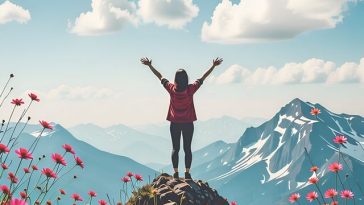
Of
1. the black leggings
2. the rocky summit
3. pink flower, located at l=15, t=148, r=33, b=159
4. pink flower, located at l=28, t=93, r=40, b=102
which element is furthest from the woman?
pink flower, located at l=15, t=148, r=33, b=159

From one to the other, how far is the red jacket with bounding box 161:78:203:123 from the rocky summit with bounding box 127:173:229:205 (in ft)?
5.35

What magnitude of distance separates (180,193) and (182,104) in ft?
7.68

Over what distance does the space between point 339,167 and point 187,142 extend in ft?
19.0

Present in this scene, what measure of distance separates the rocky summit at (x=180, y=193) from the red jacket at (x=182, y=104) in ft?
5.35

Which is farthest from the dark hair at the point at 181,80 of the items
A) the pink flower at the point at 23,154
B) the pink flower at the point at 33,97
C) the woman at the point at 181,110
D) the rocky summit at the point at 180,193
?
the pink flower at the point at 23,154

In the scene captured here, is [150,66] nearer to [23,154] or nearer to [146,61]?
[146,61]

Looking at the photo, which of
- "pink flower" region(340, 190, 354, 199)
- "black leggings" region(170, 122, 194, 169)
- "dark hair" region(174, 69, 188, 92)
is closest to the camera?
"pink flower" region(340, 190, 354, 199)

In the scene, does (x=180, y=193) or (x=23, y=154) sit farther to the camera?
(x=180, y=193)

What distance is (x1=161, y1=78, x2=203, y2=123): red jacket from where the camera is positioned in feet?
40.7

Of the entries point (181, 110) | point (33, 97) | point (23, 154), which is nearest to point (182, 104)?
point (181, 110)

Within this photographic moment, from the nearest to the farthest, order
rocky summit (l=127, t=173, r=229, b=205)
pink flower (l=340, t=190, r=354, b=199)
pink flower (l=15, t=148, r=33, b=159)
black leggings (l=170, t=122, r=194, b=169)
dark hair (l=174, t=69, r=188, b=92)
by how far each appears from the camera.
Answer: pink flower (l=15, t=148, r=33, b=159)
pink flower (l=340, t=190, r=354, b=199)
rocky summit (l=127, t=173, r=229, b=205)
dark hair (l=174, t=69, r=188, b=92)
black leggings (l=170, t=122, r=194, b=169)

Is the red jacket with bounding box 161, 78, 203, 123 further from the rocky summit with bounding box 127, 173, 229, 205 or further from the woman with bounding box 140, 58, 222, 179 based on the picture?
the rocky summit with bounding box 127, 173, 229, 205

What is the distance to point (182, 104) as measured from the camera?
12383 mm

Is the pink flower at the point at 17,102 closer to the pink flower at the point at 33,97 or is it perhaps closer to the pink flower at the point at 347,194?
the pink flower at the point at 33,97
